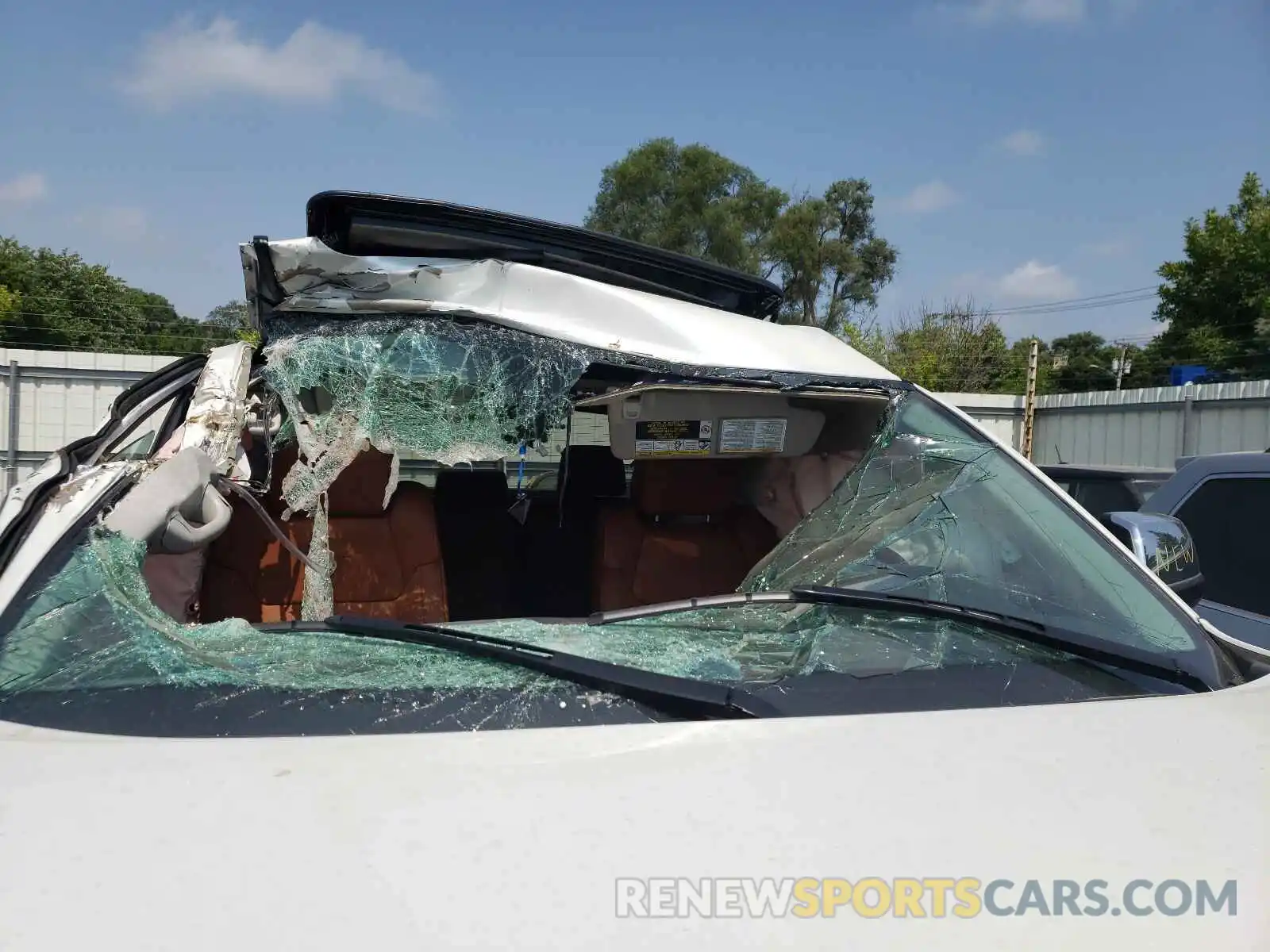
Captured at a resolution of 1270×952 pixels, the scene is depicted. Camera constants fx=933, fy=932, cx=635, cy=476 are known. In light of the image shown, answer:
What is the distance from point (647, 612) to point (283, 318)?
119 cm

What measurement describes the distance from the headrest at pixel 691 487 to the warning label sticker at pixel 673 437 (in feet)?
2.62

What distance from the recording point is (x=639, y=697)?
1.44m

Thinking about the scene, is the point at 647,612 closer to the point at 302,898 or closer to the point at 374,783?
the point at 374,783

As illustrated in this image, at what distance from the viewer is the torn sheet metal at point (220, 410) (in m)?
2.07

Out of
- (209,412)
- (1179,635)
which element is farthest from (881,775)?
(209,412)

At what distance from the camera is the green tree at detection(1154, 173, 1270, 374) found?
24594 mm

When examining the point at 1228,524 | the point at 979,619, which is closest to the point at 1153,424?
the point at 1228,524

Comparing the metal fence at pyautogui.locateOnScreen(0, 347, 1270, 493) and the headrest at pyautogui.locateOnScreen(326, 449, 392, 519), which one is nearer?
the headrest at pyautogui.locateOnScreen(326, 449, 392, 519)

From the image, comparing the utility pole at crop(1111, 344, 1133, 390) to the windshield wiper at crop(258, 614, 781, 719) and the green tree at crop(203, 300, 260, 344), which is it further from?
the windshield wiper at crop(258, 614, 781, 719)

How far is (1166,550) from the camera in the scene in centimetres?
237

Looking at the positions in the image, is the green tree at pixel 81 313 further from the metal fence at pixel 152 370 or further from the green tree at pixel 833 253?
the green tree at pixel 833 253

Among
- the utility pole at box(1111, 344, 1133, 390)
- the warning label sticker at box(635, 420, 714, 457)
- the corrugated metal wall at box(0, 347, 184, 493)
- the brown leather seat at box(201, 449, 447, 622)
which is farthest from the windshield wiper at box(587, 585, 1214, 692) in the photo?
the utility pole at box(1111, 344, 1133, 390)

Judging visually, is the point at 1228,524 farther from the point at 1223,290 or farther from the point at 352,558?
the point at 1223,290

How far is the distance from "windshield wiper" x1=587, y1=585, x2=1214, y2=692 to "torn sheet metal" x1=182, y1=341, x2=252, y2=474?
934 mm
